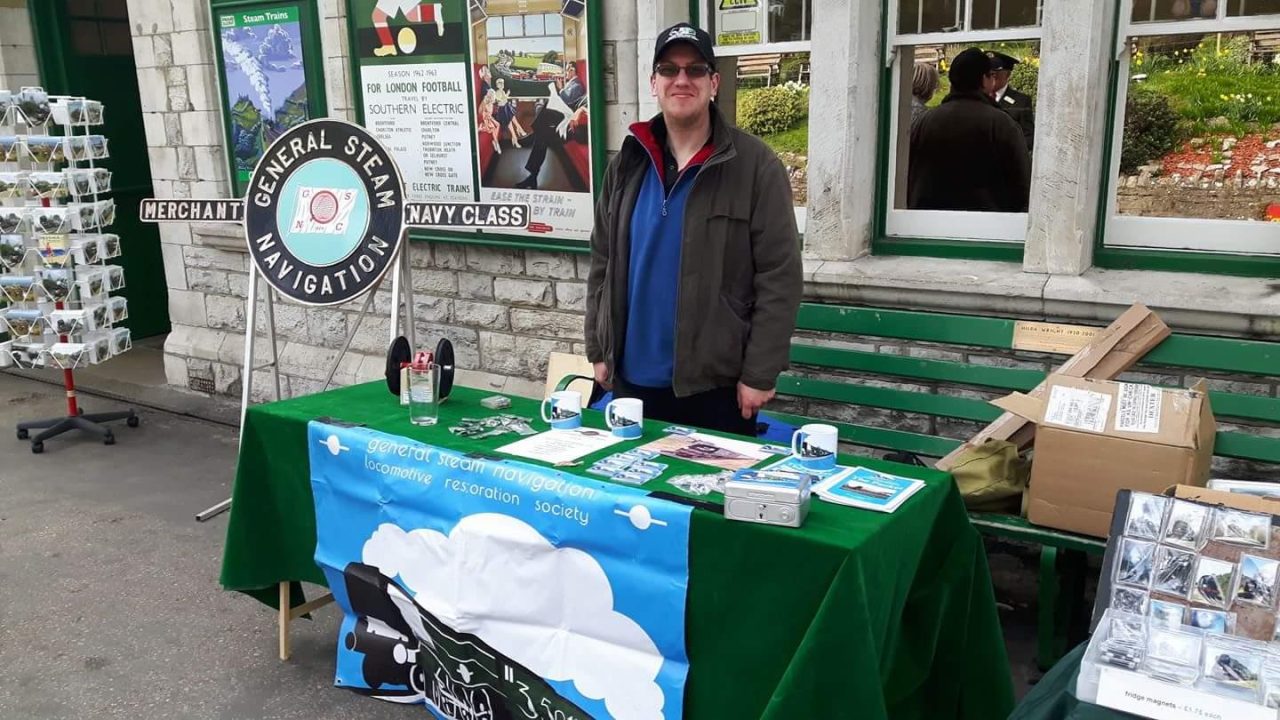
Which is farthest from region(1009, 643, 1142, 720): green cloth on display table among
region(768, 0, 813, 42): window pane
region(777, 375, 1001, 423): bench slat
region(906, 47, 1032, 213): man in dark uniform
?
region(768, 0, 813, 42): window pane

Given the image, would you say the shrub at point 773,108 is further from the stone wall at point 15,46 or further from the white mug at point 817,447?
the stone wall at point 15,46

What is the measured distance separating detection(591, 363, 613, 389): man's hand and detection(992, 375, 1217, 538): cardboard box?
1407 millimetres

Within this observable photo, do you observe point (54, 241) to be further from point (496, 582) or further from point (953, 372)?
point (953, 372)

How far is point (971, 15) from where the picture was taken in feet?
13.8

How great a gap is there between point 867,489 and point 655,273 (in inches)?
47.5

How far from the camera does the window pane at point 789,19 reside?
4.54 metres

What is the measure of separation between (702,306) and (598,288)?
53 cm

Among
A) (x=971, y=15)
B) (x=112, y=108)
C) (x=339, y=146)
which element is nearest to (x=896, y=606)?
(x=971, y=15)

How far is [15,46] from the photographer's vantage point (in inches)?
305

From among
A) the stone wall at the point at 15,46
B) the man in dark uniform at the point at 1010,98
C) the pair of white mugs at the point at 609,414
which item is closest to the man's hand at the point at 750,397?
the pair of white mugs at the point at 609,414

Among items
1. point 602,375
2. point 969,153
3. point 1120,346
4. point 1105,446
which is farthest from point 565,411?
point 969,153

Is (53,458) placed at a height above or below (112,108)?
below

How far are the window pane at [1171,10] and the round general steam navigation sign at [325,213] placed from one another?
9.92 feet

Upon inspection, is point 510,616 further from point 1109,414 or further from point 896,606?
point 1109,414
